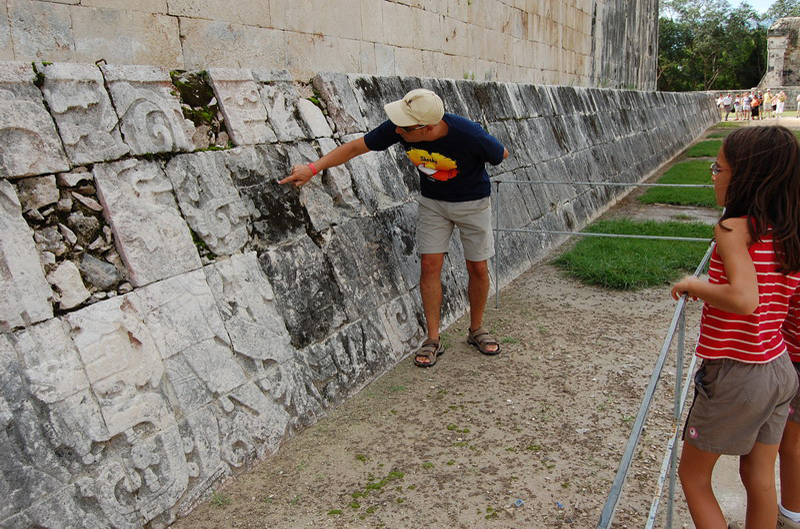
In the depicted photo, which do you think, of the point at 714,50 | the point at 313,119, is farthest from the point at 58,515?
the point at 714,50

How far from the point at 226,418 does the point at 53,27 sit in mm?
1886

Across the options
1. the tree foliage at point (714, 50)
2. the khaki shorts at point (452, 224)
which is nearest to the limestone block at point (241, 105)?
the khaki shorts at point (452, 224)

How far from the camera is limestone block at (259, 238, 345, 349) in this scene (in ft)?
11.1

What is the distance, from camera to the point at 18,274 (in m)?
2.31

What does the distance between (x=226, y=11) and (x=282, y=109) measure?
657mm

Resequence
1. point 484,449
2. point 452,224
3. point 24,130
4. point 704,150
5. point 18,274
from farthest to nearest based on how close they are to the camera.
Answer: point 704,150
point 452,224
point 484,449
point 24,130
point 18,274

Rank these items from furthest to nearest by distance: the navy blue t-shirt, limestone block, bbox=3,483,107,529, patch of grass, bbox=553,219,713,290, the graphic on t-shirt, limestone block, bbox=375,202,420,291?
patch of grass, bbox=553,219,713,290, limestone block, bbox=375,202,420,291, the graphic on t-shirt, the navy blue t-shirt, limestone block, bbox=3,483,107,529

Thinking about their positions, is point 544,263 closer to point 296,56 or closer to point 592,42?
point 296,56

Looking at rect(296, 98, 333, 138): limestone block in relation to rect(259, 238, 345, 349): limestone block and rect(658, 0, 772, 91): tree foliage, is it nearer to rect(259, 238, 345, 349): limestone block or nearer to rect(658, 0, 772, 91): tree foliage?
rect(259, 238, 345, 349): limestone block

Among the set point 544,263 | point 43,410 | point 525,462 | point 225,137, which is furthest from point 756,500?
point 544,263

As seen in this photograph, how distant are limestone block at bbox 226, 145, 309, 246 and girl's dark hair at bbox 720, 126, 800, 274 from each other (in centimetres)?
222

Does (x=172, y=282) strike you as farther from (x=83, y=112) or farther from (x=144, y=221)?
(x=83, y=112)

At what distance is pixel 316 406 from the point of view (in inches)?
→ 133

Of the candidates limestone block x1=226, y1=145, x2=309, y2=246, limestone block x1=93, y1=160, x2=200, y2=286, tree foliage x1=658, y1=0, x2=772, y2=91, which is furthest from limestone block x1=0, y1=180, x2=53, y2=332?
tree foliage x1=658, y1=0, x2=772, y2=91
